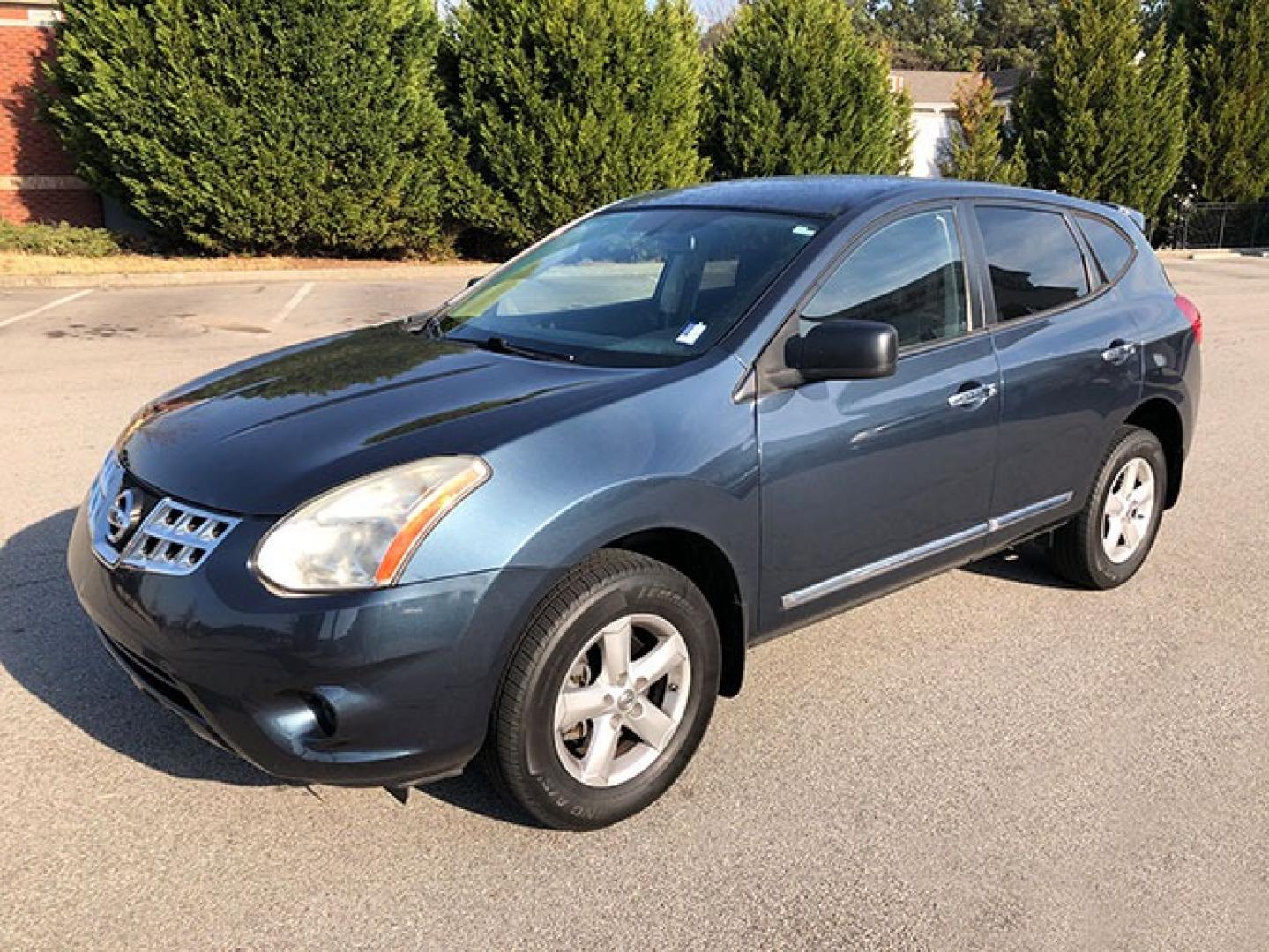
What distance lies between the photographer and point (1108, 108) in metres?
24.7

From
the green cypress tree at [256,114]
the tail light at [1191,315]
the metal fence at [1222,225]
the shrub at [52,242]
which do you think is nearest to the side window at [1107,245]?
the tail light at [1191,315]

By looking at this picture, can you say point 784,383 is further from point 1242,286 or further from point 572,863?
point 1242,286

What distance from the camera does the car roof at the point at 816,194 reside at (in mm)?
3740

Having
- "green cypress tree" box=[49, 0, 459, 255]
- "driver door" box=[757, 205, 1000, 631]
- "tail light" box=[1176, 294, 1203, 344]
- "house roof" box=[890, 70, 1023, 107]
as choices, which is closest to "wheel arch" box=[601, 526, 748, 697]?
"driver door" box=[757, 205, 1000, 631]

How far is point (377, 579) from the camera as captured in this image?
97.5 inches

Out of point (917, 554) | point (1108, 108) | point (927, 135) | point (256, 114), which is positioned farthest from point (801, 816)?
point (927, 135)

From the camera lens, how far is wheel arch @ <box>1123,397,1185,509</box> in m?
4.77

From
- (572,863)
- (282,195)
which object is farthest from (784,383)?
(282,195)

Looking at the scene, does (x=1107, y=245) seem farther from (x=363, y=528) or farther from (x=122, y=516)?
(x=122, y=516)

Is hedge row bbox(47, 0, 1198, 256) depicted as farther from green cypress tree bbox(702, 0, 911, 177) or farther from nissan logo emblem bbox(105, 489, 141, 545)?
nissan logo emblem bbox(105, 489, 141, 545)

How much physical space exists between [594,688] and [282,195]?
16.2 meters

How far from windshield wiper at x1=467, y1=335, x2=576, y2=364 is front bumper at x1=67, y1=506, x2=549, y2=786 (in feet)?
3.17

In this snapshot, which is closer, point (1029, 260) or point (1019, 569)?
point (1029, 260)

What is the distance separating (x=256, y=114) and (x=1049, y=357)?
15279mm
